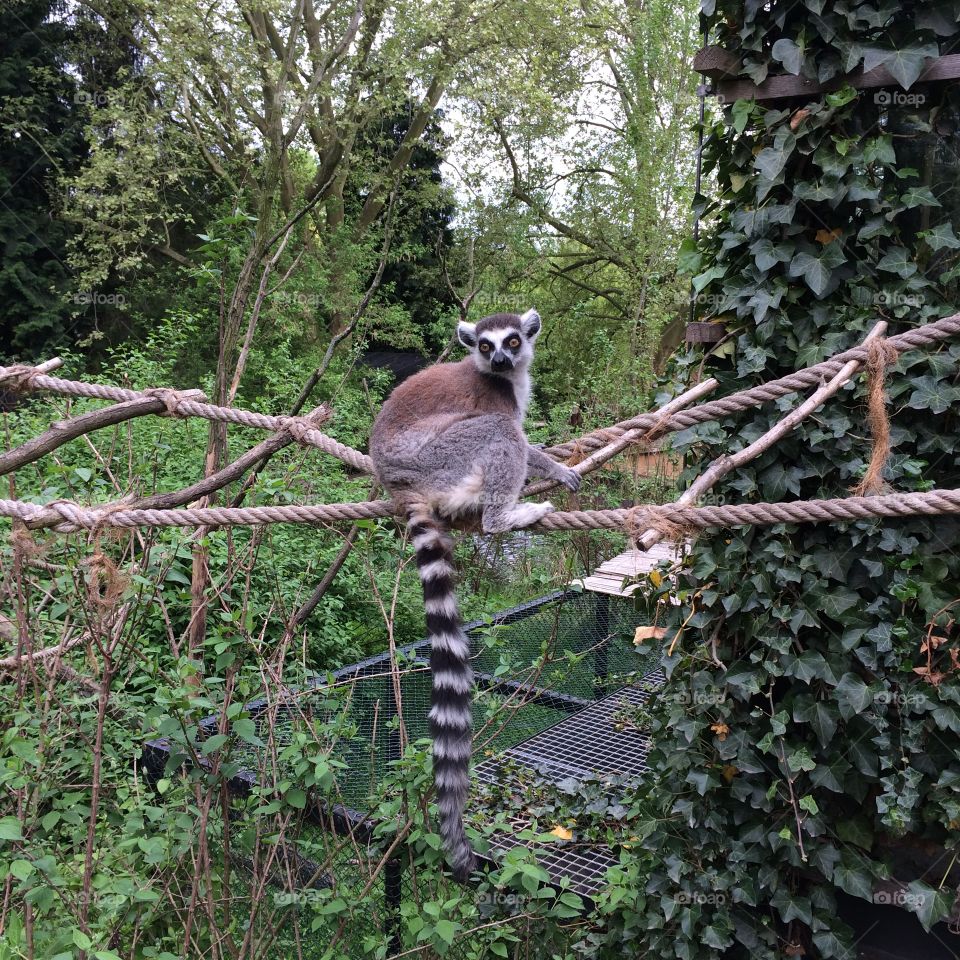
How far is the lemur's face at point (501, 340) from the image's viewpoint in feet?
11.8

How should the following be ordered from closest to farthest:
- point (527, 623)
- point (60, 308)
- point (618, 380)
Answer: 1. point (527, 623)
2. point (618, 380)
3. point (60, 308)

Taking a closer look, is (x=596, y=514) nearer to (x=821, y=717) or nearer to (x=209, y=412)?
(x=821, y=717)

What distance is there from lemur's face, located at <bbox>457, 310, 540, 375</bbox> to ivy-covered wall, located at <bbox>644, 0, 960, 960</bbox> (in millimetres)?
1109

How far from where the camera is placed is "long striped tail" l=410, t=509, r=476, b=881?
225cm

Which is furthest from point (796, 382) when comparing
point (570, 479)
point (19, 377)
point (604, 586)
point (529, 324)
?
point (604, 586)

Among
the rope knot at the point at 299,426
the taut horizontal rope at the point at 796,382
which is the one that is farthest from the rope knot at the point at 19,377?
the taut horizontal rope at the point at 796,382

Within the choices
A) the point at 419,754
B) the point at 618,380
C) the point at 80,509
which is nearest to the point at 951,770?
the point at 419,754

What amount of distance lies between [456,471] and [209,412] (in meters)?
1.02

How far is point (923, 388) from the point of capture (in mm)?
2461

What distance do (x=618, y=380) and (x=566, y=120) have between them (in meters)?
6.29

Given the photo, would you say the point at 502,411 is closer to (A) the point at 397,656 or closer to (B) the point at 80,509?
(A) the point at 397,656

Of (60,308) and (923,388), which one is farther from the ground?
(60,308)

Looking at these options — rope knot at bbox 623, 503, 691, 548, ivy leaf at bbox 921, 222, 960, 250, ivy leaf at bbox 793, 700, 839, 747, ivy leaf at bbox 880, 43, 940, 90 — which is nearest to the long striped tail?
rope knot at bbox 623, 503, 691, 548

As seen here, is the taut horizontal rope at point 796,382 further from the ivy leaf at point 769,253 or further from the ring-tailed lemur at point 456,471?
the ring-tailed lemur at point 456,471
